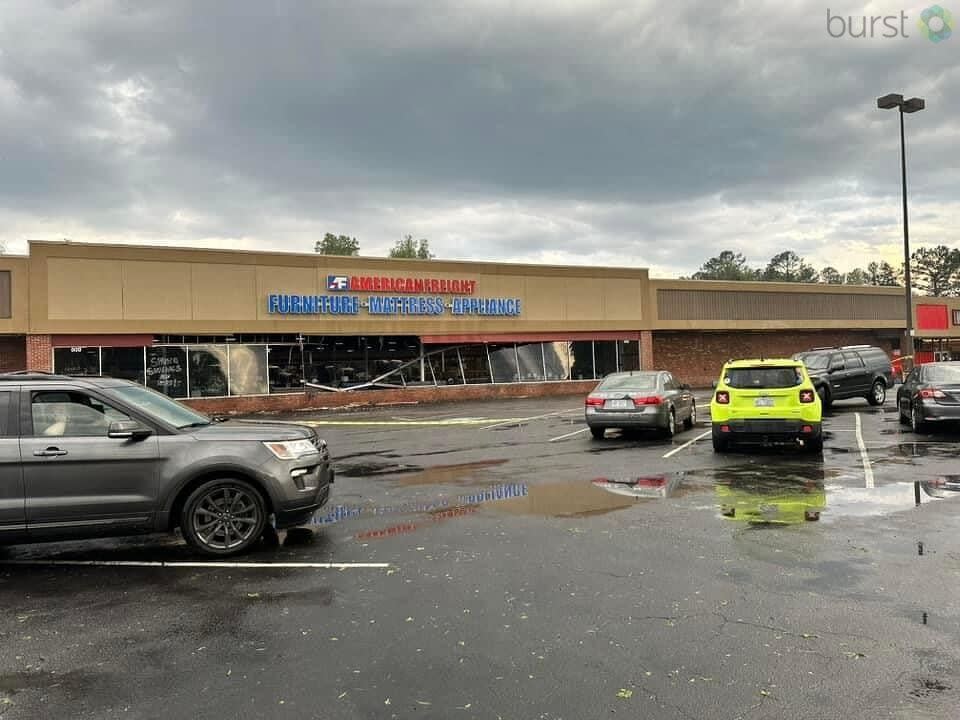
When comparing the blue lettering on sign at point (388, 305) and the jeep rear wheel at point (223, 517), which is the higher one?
the blue lettering on sign at point (388, 305)

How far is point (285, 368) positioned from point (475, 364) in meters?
8.66

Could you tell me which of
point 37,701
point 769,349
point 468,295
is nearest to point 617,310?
point 468,295

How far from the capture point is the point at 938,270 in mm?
101875

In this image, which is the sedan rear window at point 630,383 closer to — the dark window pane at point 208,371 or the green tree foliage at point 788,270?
the dark window pane at point 208,371

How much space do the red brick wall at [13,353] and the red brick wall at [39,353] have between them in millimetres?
1030

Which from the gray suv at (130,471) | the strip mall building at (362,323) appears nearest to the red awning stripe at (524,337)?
the strip mall building at (362,323)

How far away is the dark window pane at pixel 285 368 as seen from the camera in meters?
27.8

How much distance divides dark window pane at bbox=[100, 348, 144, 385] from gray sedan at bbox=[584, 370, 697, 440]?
18.7 m

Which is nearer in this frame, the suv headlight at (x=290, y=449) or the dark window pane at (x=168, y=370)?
the suv headlight at (x=290, y=449)

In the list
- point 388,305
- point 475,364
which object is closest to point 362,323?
point 388,305

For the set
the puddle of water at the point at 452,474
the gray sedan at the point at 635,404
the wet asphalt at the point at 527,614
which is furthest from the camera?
the gray sedan at the point at 635,404

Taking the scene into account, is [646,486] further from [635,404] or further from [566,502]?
[635,404]

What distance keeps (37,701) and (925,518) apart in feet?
25.7

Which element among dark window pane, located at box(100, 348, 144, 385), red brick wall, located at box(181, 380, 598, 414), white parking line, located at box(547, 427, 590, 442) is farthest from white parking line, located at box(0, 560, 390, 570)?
dark window pane, located at box(100, 348, 144, 385)
